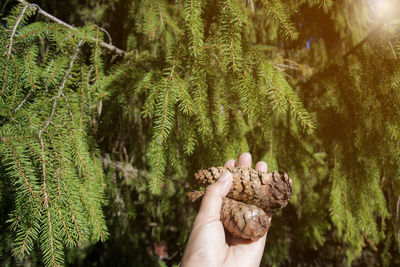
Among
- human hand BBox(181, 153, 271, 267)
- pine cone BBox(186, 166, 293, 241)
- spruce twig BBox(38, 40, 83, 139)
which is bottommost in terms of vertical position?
human hand BBox(181, 153, 271, 267)

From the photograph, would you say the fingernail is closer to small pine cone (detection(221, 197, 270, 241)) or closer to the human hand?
the human hand

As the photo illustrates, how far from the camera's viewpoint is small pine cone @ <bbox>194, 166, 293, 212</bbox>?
1.05 m

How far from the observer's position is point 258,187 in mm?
1066

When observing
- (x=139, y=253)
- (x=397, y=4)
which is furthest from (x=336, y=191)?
(x=139, y=253)

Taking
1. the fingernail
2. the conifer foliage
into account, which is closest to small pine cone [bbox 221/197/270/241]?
the fingernail

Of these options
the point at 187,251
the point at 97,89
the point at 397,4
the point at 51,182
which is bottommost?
the point at 187,251

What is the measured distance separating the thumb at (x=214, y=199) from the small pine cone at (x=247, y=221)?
0.06m

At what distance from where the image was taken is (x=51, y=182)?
0.92 meters

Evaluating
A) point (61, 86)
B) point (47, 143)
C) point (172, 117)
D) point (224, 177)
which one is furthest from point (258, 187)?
point (61, 86)

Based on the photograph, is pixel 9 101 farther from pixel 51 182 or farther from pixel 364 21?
pixel 364 21

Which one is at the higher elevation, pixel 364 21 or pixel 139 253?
pixel 364 21

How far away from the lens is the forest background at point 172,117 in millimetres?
944

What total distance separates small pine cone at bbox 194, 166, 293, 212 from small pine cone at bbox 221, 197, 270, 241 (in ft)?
0.25

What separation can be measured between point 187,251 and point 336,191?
3.31 ft
